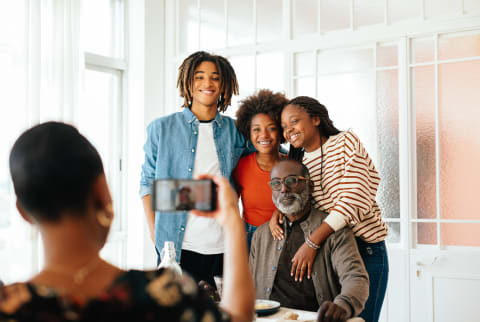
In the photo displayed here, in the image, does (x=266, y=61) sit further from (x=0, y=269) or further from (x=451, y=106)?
(x=0, y=269)

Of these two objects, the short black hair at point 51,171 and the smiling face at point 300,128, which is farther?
the smiling face at point 300,128

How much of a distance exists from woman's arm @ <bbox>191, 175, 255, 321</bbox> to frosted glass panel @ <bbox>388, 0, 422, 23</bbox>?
116 inches

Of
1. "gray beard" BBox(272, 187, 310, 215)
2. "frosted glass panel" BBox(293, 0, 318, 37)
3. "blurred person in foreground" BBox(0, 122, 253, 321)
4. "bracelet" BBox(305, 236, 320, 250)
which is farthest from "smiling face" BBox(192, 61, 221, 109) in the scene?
"blurred person in foreground" BBox(0, 122, 253, 321)

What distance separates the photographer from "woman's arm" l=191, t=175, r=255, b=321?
2.65 ft

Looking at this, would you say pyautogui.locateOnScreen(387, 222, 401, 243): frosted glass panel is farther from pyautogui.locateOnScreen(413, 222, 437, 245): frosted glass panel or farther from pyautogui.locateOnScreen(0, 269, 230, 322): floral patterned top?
pyautogui.locateOnScreen(0, 269, 230, 322): floral patterned top

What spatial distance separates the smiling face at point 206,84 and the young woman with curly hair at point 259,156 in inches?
A: 7.1

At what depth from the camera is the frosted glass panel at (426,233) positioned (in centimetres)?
325

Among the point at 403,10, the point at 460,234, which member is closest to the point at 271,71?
the point at 403,10

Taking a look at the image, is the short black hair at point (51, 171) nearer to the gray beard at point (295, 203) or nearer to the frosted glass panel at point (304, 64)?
the gray beard at point (295, 203)

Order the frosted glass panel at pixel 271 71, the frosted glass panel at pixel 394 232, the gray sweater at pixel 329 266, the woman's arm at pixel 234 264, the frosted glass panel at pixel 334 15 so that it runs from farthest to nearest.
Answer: the frosted glass panel at pixel 271 71
the frosted glass panel at pixel 334 15
the frosted glass panel at pixel 394 232
the gray sweater at pixel 329 266
the woman's arm at pixel 234 264

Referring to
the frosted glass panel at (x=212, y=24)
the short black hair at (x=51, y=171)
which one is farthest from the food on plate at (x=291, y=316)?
the frosted glass panel at (x=212, y=24)

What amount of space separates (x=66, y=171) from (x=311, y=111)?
1.72 metres

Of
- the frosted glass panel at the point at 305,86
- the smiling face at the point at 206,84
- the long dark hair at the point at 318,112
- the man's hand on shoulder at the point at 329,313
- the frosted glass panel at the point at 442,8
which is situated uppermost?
the frosted glass panel at the point at 442,8

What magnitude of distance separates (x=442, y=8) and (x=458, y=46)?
27cm
